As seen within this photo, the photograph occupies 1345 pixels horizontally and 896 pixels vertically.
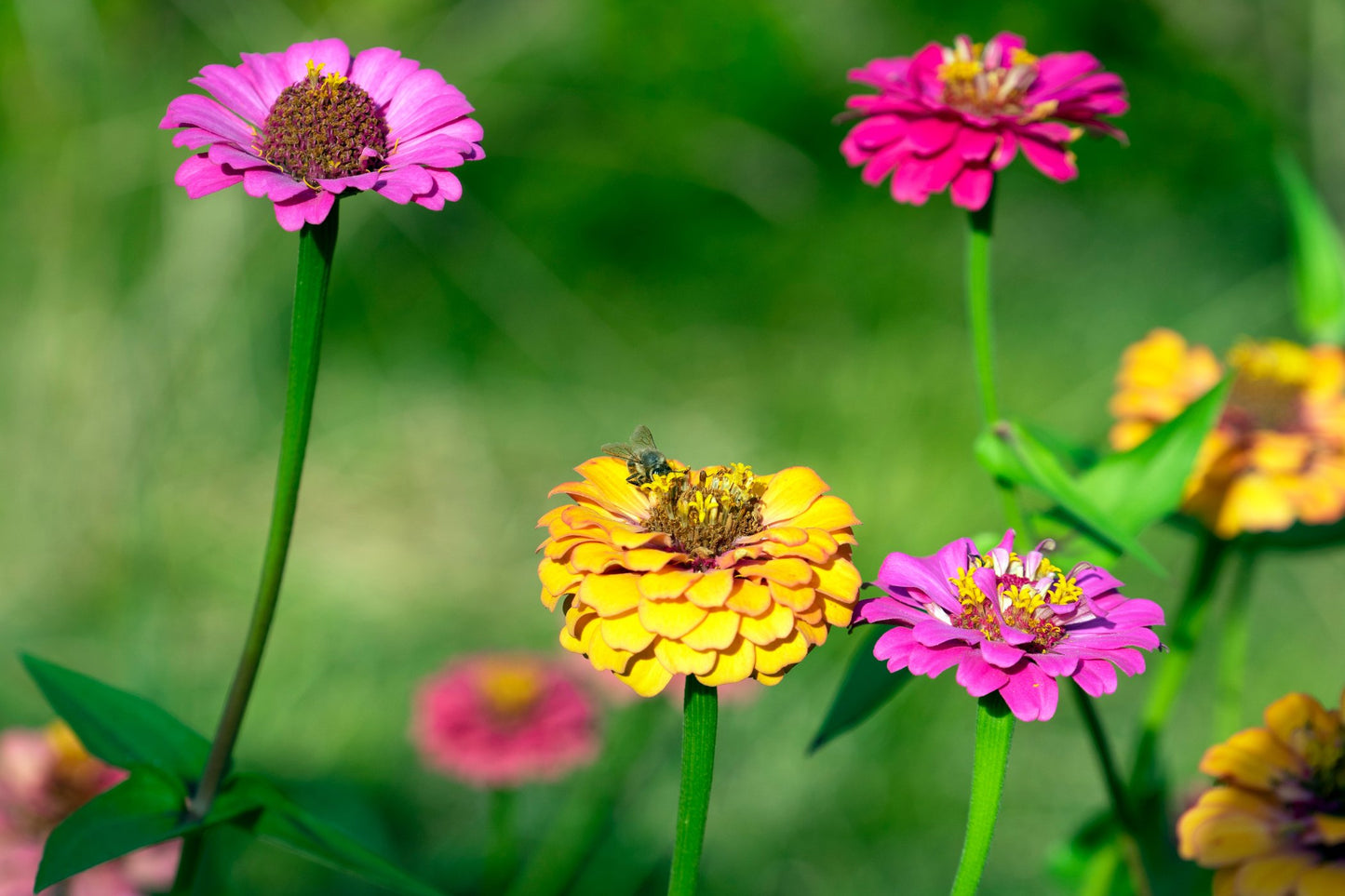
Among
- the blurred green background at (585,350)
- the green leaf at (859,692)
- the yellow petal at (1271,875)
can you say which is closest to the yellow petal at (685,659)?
the green leaf at (859,692)

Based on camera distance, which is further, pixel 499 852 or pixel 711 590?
pixel 499 852

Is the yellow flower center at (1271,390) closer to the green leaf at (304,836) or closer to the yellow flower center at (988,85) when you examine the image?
the yellow flower center at (988,85)

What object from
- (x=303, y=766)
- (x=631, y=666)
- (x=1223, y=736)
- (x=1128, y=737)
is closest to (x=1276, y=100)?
(x=1128, y=737)

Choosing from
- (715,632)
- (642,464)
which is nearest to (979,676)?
(715,632)

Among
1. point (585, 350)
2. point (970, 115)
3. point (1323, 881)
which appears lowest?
point (1323, 881)

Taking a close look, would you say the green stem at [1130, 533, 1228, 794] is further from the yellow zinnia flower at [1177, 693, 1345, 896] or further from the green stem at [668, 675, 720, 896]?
the green stem at [668, 675, 720, 896]

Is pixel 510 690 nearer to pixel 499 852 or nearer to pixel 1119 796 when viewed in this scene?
pixel 499 852
